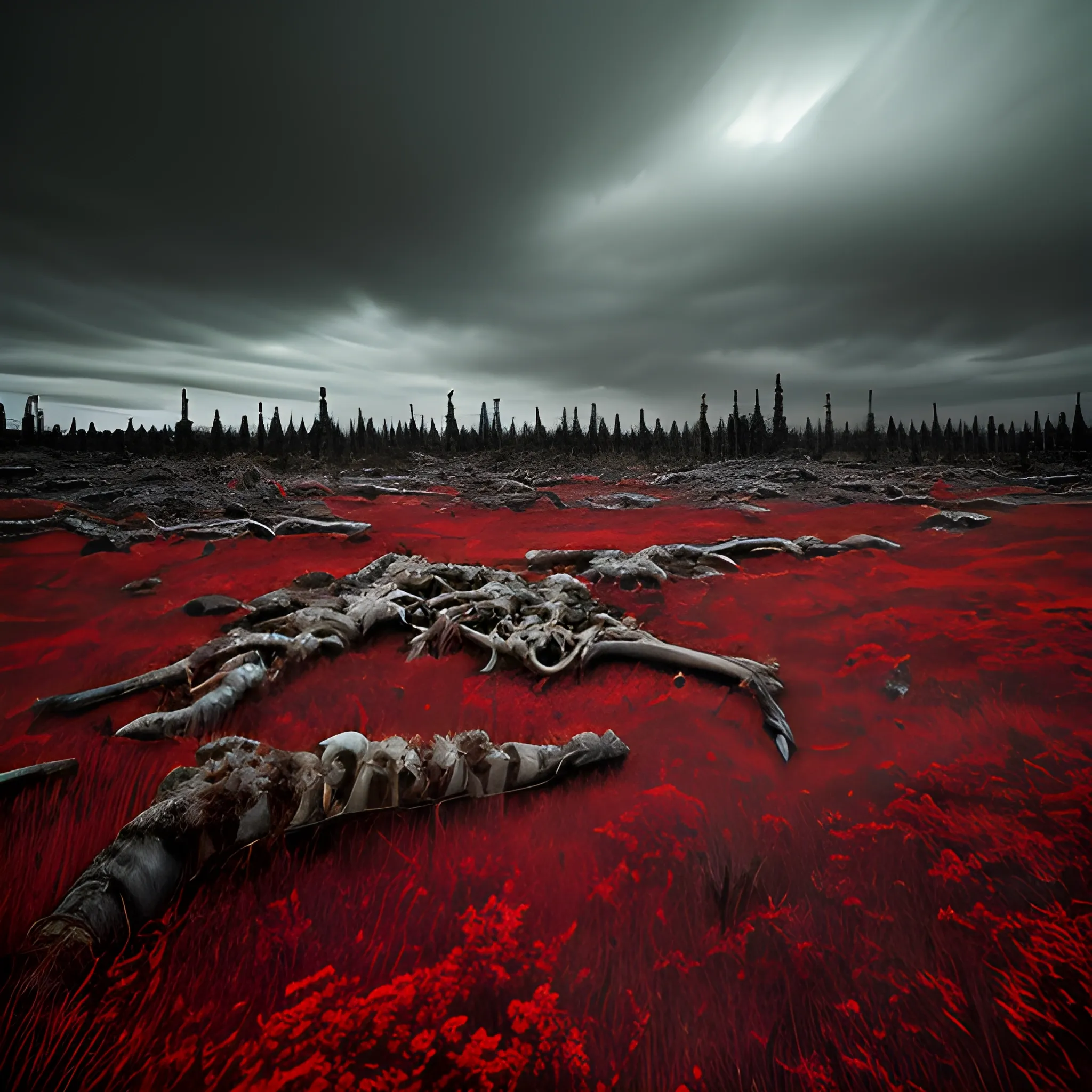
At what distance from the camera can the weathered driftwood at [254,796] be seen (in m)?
1.51

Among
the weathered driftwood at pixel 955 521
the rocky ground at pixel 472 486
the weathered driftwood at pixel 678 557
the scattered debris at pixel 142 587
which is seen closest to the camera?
the scattered debris at pixel 142 587

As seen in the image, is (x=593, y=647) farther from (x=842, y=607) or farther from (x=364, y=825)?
(x=842, y=607)

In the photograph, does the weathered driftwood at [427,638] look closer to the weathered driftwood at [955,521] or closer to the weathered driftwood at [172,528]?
the weathered driftwood at [172,528]

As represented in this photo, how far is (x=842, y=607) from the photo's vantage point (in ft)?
13.1

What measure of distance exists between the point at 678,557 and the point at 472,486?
14.8m

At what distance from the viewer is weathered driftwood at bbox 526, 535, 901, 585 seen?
18.1ft

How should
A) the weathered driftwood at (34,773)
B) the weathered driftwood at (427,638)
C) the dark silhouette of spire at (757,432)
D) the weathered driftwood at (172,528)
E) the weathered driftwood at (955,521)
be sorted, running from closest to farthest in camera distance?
the weathered driftwood at (34,773)
the weathered driftwood at (427,638)
the weathered driftwood at (955,521)
the weathered driftwood at (172,528)
the dark silhouette of spire at (757,432)

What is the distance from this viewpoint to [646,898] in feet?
5.65

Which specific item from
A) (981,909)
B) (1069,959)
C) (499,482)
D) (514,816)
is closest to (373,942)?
(514,816)

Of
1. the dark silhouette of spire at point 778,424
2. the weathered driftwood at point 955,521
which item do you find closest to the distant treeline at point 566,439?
the dark silhouette of spire at point 778,424

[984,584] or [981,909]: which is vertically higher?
[984,584]

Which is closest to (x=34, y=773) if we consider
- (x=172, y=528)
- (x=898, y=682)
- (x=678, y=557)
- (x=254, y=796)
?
(x=254, y=796)

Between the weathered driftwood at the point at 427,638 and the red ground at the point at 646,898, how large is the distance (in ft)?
0.53

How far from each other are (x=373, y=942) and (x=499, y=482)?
1897 centimetres
